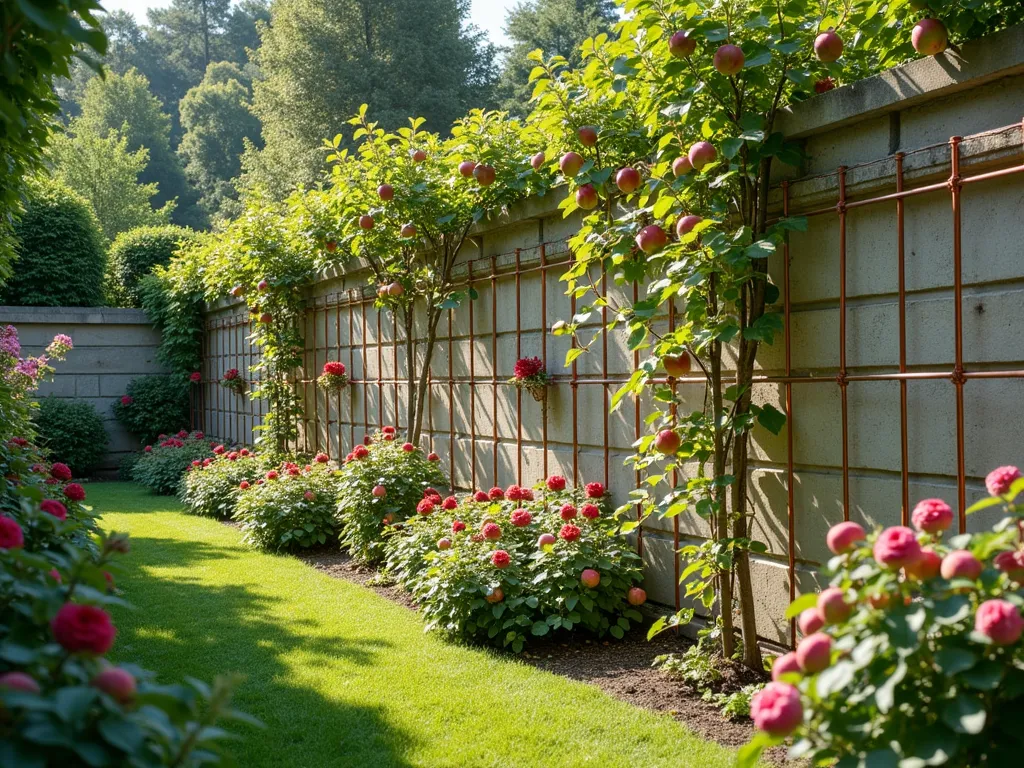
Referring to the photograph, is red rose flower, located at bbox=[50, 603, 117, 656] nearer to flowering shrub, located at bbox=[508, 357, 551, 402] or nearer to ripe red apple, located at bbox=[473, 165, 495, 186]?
flowering shrub, located at bbox=[508, 357, 551, 402]

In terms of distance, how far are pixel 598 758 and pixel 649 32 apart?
8.03 ft

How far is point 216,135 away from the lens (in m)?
32.8

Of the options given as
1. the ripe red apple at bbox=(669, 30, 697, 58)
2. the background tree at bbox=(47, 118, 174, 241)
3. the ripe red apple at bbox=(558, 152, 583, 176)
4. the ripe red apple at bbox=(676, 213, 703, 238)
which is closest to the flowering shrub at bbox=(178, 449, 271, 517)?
the ripe red apple at bbox=(558, 152, 583, 176)

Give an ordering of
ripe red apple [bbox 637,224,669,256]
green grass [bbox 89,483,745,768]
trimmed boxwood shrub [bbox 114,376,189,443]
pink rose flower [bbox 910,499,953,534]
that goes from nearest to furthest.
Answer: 1. pink rose flower [bbox 910,499,953,534]
2. green grass [bbox 89,483,745,768]
3. ripe red apple [bbox 637,224,669,256]
4. trimmed boxwood shrub [bbox 114,376,189,443]

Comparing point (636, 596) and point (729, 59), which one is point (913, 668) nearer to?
point (729, 59)

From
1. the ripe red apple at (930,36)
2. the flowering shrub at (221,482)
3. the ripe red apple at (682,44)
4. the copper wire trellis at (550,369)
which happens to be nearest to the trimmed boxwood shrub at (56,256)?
the copper wire trellis at (550,369)

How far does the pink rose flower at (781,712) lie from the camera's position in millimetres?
1320

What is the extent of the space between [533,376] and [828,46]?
2.32 metres

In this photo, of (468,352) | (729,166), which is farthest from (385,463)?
(729,166)

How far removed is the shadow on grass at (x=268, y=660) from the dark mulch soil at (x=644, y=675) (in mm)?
749

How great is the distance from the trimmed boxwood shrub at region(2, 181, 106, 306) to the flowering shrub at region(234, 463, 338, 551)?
8045mm

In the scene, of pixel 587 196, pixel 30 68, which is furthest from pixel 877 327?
pixel 30 68

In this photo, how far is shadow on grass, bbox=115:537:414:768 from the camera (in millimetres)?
2801

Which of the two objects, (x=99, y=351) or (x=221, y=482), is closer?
(x=221, y=482)
